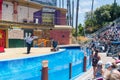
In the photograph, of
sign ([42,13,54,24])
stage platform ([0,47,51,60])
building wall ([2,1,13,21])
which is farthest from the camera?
sign ([42,13,54,24])

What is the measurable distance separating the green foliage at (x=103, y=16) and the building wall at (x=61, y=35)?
56.8ft

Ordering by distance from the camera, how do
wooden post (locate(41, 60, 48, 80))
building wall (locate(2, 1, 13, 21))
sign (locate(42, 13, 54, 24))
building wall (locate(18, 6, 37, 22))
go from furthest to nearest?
sign (locate(42, 13, 54, 24)) < building wall (locate(18, 6, 37, 22)) < building wall (locate(2, 1, 13, 21)) < wooden post (locate(41, 60, 48, 80))

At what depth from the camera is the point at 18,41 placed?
39938 mm

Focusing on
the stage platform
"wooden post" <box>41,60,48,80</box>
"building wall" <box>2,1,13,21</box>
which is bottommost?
the stage platform

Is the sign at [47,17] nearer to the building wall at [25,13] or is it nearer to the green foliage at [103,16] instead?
the green foliage at [103,16]

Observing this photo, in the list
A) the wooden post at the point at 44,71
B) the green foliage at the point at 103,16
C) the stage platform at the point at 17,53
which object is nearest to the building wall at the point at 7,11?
the stage platform at the point at 17,53

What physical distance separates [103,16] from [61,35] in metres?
19.7

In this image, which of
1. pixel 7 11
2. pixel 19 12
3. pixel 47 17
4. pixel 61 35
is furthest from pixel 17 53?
pixel 47 17

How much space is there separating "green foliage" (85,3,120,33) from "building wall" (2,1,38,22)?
23406mm

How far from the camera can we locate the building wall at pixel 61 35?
165 feet

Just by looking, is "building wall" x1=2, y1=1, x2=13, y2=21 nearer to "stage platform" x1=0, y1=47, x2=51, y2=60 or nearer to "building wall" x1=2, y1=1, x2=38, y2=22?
"building wall" x1=2, y1=1, x2=38, y2=22

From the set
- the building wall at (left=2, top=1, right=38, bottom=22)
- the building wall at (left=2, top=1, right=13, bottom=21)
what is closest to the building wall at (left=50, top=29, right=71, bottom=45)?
the building wall at (left=2, top=1, right=38, bottom=22)

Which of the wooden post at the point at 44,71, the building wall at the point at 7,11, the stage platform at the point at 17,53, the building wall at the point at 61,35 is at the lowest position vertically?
the stage platform at the point at 17,53

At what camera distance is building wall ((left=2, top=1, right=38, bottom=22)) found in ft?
132
